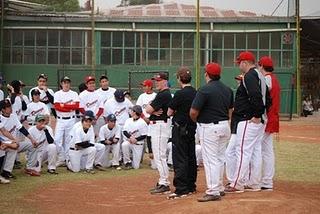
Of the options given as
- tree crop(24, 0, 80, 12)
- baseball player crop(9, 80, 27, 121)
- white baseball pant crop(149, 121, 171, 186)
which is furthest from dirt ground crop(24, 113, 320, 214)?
tree crop(24, 0, 80, 12)

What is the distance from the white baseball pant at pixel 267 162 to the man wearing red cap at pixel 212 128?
36.7 inches

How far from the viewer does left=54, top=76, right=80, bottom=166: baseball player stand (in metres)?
12.3

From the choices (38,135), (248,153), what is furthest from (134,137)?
(248,153)

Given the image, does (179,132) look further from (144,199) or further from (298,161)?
(298,161)

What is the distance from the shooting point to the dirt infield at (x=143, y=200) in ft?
22.9

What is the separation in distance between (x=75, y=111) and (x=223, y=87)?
5477mm

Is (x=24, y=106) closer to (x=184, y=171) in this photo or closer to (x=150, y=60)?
(x=184, y=171)

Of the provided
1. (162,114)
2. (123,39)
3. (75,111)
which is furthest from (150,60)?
(162,114)

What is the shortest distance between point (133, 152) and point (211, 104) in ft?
15.8

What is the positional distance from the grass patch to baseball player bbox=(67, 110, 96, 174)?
3928 mm

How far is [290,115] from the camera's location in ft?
101

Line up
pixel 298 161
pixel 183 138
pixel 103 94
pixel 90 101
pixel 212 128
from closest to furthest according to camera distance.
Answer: pixel 212 128
pixel 183 138
pixel 90 101
pixel 103 94
pixel 298 161

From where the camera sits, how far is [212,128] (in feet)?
25.1

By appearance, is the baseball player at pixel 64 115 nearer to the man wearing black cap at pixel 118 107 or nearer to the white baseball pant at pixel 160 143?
the man wearing black cap at pixel 118 107
